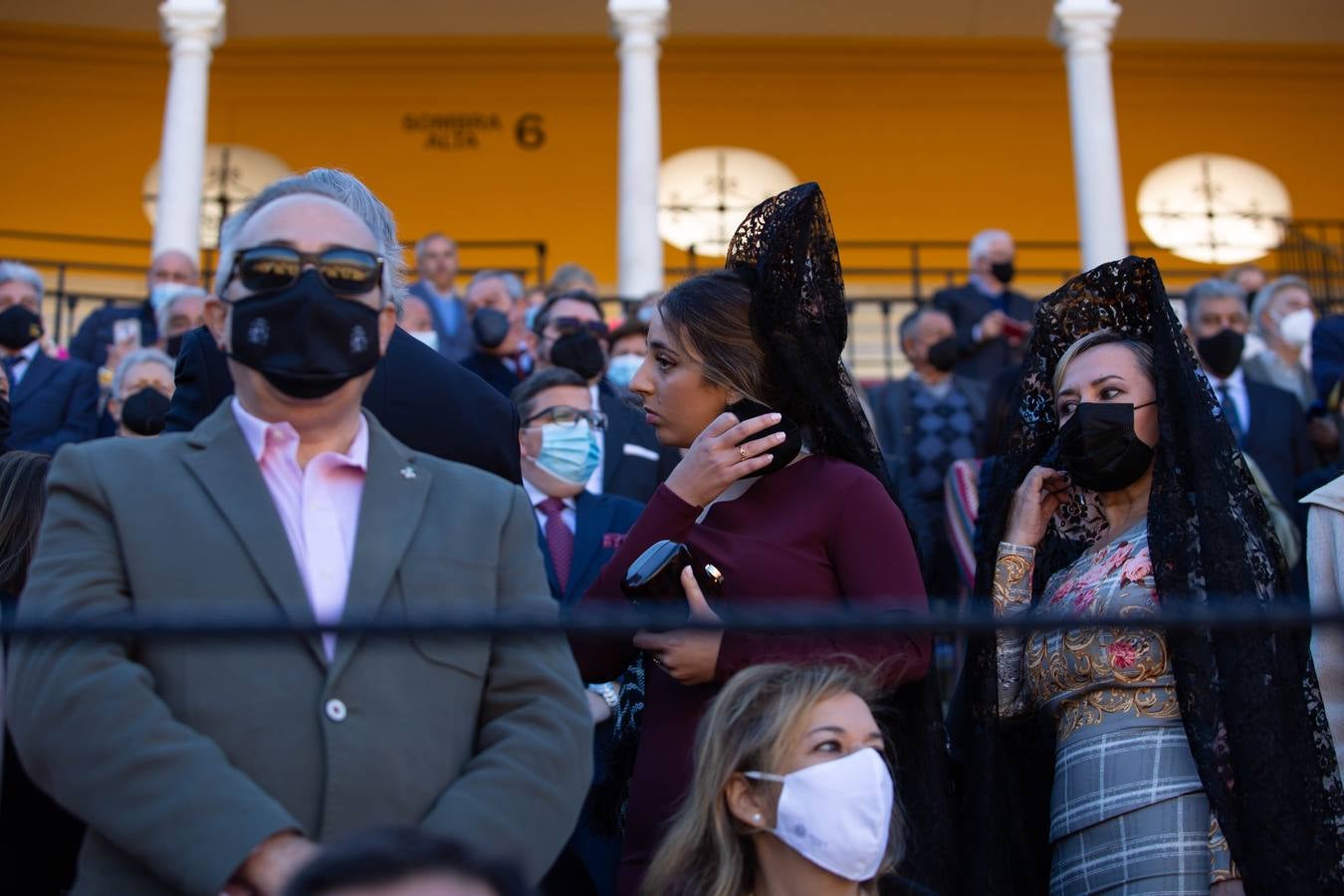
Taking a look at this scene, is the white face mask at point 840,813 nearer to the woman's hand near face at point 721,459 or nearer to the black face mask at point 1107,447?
the woman's hand near face at point 721,459

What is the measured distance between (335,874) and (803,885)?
1.36m

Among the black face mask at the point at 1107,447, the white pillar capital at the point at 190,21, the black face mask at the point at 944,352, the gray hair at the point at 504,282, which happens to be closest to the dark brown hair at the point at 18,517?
the black face mask at the point at 1107,447

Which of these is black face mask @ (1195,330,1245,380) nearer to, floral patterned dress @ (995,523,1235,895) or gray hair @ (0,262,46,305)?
floral patterned dress @ (995,523,1235,895)

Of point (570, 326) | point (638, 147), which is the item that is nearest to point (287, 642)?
point (570, 326)

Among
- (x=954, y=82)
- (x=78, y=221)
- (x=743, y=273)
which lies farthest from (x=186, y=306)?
(x=954, y=82)

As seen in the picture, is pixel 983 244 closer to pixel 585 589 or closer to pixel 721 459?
pixel 585 589

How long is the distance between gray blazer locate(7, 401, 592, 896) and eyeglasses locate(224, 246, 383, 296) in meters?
0.24

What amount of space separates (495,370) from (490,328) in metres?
0.20

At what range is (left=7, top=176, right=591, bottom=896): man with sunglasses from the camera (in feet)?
7.41

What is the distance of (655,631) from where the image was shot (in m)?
3.29

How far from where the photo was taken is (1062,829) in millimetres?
3531

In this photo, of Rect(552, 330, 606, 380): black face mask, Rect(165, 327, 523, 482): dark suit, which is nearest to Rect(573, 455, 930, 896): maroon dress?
Rect(165, 327, 523, 482): dark suit

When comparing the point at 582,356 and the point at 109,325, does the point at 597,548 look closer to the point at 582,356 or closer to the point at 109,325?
the point at 582,356

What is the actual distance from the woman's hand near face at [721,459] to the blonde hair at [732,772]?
45cm
